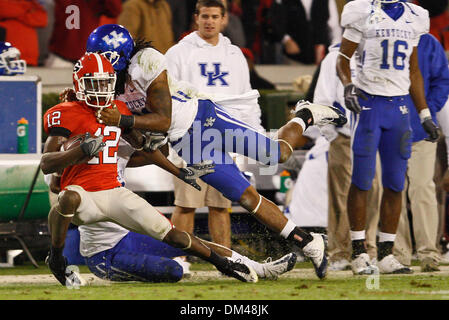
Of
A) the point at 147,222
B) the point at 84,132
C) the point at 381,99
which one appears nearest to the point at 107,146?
the point at 84,132

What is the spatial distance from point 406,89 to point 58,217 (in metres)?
2.52

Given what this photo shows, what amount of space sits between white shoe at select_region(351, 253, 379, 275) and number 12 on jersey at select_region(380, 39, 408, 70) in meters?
1.22

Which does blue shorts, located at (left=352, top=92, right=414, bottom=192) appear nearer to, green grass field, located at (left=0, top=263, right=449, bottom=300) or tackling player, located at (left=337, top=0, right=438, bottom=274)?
tackling player, located at (left=337, top=0, right=438, bottom=274)

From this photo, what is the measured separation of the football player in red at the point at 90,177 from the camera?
20.1 ft

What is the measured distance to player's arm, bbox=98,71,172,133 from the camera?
637 centimetres

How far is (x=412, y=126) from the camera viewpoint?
788 cm

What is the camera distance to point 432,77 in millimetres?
7875

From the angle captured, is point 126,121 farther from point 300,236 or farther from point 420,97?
point 420,97

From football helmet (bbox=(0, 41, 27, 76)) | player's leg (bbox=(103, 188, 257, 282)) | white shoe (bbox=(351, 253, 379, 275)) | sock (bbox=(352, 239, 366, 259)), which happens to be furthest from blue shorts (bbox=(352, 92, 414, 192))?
football helmet (bbox=(0, 41, 27, 76))

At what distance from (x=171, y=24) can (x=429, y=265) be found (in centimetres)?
427

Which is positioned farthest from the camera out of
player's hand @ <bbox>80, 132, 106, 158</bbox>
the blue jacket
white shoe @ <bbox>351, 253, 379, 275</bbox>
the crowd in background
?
the crowd in background

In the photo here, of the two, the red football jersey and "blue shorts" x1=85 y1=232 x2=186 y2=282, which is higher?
the red football jersey
